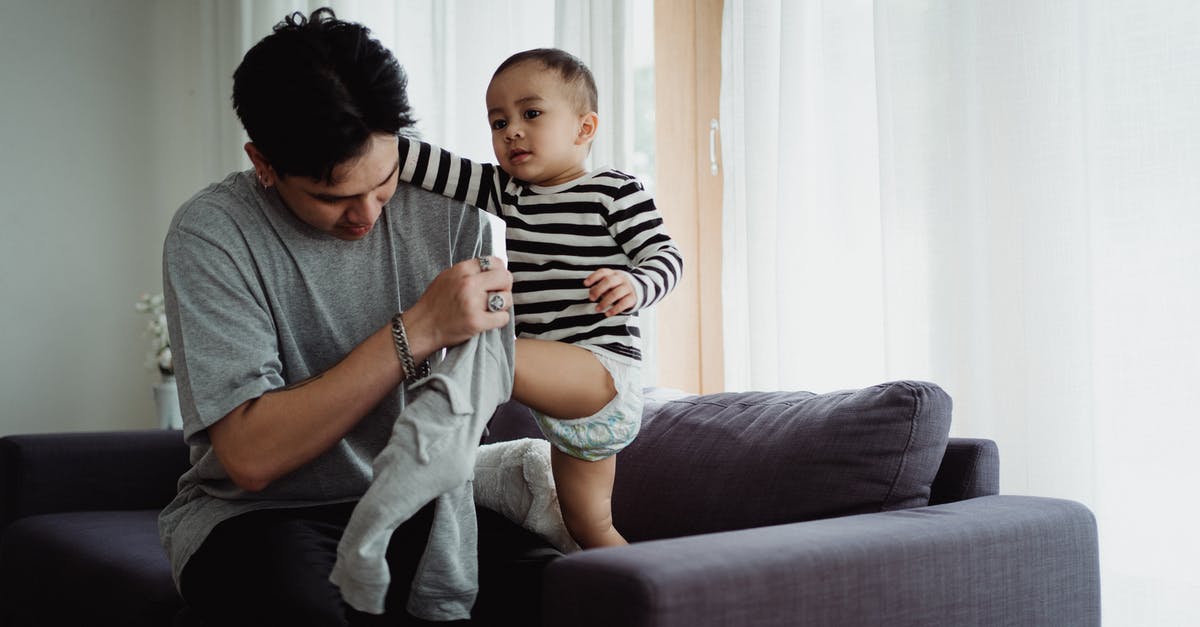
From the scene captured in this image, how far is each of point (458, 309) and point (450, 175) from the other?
14.7 inches

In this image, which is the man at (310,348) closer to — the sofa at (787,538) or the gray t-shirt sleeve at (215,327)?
the gray t-shirt sleeve at (215,327)

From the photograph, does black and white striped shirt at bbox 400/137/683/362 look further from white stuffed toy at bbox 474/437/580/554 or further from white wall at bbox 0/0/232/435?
white wall at bbox 0/0/232/435

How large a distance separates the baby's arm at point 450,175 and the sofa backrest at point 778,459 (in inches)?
19.9

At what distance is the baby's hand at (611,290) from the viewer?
1.31 metres

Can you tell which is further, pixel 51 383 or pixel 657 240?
pixel 51 383

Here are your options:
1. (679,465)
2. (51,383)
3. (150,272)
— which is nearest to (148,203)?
(150,272)

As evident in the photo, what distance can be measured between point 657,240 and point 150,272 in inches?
142

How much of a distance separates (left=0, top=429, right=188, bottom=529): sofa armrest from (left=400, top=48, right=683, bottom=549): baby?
141 cm

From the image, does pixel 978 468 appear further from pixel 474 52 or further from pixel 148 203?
pixel 148 203

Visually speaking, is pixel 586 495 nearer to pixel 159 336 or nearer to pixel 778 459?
pixel 778 459

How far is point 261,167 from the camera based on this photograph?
55.4 inches

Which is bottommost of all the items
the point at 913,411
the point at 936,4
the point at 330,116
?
the point at 913,411

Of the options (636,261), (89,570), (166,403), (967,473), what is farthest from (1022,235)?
(166,403)

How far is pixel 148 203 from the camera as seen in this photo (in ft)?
14.6
